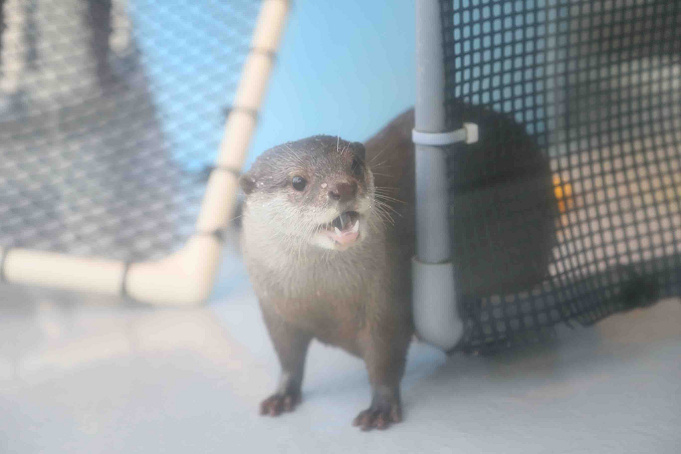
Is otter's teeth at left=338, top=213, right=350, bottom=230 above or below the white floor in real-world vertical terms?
above

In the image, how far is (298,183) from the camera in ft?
2.80

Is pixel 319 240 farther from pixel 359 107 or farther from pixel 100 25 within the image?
pixel 100 25

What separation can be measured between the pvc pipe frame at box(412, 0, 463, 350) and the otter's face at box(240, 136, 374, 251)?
136mm

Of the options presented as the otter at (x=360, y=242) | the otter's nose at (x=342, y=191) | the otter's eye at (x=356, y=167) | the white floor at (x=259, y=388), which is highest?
the otter's eye at (x=356, y=167)

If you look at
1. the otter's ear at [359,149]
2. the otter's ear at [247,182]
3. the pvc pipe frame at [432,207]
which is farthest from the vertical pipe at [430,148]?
the otter's ear at [247,182]

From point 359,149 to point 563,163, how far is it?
0.42 m

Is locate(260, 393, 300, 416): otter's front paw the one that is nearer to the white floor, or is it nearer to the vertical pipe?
the white floor

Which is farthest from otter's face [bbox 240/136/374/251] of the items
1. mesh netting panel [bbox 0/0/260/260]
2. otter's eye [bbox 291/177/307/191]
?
mesh netting panel [bbox 0/0/260/260]

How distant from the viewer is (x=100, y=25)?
2.99ft

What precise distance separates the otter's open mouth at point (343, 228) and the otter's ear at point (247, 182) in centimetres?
12

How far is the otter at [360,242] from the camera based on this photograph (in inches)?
33.0

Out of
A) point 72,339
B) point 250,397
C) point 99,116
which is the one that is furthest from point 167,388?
point 99,116

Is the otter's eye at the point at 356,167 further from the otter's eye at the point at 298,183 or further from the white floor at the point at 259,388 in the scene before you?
the white floor at the point at 259,388

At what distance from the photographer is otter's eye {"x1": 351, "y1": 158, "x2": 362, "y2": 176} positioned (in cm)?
84
